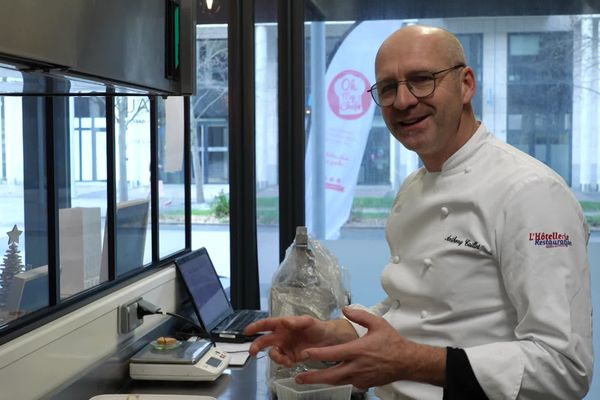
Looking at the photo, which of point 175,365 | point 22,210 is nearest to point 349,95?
point 175,365

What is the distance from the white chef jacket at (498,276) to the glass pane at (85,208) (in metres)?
0.84

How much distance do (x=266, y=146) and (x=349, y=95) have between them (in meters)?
0.43

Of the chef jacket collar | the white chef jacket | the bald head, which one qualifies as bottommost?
the white chef jacket

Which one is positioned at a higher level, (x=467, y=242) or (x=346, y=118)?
(x=346, y=118)

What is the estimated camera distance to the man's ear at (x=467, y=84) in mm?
1393

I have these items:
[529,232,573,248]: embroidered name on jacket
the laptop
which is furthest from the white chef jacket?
the laptop

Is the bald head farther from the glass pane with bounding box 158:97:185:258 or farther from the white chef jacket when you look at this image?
the glass pane with bounding box 158:97:185:258

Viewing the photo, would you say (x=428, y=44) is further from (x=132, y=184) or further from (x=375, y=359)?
(x=132, y=184)

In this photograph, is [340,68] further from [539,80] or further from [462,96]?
[462,96]

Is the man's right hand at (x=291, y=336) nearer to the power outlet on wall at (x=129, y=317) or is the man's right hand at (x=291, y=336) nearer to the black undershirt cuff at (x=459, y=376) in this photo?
the black undershirt cuff at (x=459, y=376)

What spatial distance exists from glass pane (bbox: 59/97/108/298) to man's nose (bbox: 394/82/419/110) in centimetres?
98

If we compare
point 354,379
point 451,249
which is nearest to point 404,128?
point 451,249

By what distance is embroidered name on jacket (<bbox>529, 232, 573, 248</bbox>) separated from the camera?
1187 millimetres

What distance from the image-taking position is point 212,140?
3.14m
